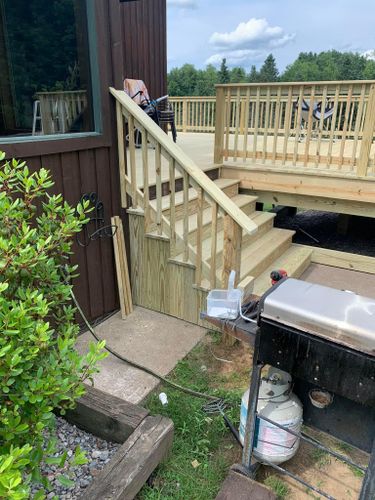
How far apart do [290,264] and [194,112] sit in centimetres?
739

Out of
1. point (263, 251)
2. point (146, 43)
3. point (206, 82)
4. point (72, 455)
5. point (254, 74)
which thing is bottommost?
point (72, 455)

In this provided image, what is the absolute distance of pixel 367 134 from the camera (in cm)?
387

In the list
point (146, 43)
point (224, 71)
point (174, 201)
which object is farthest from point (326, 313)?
point (224, 71)

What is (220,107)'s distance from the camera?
449 cm

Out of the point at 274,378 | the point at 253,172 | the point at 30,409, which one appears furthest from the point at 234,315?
the point at 253,172

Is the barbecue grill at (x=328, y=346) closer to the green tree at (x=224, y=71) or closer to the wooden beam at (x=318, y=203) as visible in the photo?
the wooden beam at (x=318, y=203)

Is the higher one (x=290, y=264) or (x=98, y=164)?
(x=98, y=164)

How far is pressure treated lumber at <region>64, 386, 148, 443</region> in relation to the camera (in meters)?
Answer: 1.73

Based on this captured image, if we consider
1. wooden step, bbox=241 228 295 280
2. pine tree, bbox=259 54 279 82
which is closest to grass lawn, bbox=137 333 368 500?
wooden step, bbox=241 228 295 280

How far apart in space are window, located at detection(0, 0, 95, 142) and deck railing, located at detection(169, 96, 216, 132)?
664 cm

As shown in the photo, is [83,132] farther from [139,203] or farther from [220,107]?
[220,107]

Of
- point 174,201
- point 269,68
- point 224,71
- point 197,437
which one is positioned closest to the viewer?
point 197,437

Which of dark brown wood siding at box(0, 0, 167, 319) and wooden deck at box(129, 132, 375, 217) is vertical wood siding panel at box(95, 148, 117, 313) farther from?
wooden deck at box(129, 132, 375, 217)

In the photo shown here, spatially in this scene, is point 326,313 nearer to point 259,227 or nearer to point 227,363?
point 227,363
